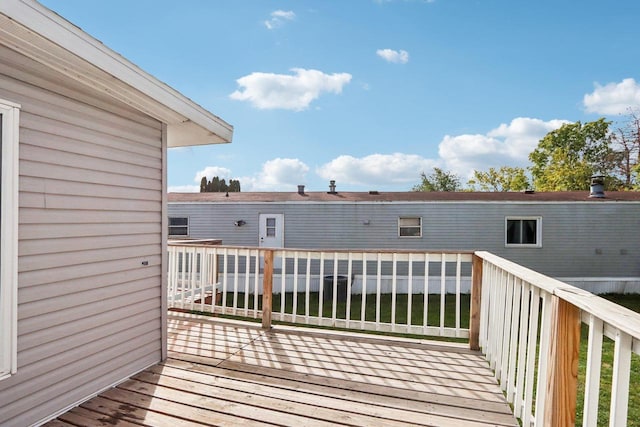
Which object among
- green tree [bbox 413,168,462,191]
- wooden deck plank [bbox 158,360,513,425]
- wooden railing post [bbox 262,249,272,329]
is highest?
green tree [bbox 413,168,462,191]

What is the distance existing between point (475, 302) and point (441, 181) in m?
25.5

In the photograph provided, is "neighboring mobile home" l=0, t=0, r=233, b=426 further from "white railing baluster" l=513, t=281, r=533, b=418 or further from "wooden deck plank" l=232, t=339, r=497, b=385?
"white railing baluster" l=513, t=281, r=533, b=418

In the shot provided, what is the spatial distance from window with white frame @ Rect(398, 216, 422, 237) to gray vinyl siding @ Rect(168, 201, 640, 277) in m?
0.12

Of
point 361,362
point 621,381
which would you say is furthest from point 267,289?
point 621,381

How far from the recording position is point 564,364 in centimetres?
142

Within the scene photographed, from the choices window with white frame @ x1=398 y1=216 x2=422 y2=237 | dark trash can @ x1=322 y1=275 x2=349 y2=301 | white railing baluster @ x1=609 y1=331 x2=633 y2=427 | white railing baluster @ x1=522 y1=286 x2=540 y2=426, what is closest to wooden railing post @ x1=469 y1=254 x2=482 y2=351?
white railing baluster @ x1=522 y1=286 x2=540 y2=426

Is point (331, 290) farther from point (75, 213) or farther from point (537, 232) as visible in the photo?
point (75, 213)

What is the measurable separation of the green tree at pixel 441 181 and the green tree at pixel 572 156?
506 centimetres

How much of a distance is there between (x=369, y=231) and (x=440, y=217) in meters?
2.07

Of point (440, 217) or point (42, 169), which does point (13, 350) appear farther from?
point (440, 217)

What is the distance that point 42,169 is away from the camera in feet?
7.11

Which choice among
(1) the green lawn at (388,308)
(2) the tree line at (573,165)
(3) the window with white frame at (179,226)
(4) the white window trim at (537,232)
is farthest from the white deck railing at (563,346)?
(2) the tree line at (573,165)

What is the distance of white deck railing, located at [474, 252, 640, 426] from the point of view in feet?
3.42

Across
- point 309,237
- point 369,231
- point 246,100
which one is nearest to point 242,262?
point 309,237
